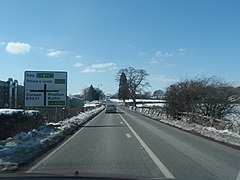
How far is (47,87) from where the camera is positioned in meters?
33.5

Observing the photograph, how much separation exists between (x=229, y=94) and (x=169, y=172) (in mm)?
25793

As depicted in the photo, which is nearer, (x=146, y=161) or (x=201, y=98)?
(x=146, y=161)

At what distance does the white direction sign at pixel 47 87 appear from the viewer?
3275cm

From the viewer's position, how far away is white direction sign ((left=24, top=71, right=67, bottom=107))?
32750 millimetres

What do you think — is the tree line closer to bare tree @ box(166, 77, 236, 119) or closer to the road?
bare tree @ box(166, 77, 236, 119)

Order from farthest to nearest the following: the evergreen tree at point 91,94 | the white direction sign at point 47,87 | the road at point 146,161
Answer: the evergreen tree at point 91,94 < the white direction sign at point 47,87 < the road at point 146,161

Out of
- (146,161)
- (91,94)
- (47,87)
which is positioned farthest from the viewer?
(91,94)

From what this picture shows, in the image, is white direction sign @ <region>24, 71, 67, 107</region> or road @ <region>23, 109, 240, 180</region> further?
white direction sign @ <region>24, 71, 67, 107</region>

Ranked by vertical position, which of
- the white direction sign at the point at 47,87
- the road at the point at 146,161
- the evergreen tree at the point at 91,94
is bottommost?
the road at the point at 146,161

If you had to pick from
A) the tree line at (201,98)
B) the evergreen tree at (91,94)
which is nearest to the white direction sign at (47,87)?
the tree line at (201,98)

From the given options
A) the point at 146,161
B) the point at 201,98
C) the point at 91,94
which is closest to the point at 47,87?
the point at 201,98

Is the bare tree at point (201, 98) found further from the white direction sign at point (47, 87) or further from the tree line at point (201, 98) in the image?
the white direction sign at point (47, 87)

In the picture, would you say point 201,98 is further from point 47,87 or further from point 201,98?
point 47,87

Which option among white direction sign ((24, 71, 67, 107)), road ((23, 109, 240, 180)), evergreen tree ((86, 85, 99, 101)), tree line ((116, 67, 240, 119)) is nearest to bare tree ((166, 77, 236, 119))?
tree line ((116, 67, 240, 119))
